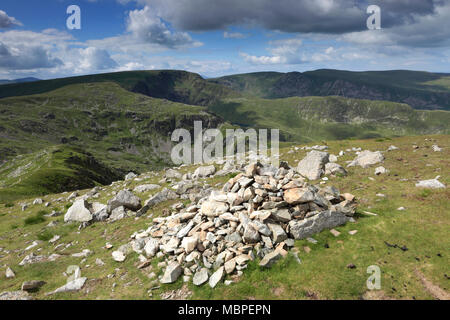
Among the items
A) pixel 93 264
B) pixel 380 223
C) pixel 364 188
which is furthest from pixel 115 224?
pixel 364 188

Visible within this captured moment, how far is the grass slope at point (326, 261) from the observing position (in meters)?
13.9

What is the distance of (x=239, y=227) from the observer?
56.8 ft

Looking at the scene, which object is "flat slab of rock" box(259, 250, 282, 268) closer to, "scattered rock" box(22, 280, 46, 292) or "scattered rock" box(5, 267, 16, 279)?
"scattered rock" box(22, 280, 46, 292)

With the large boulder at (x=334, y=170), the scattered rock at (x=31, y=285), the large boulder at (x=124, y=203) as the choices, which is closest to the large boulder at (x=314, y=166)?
the large boulder at (x=334, y=170)

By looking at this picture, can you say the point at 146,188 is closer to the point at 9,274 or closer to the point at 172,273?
the point at 9,274

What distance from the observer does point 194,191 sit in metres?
29.7

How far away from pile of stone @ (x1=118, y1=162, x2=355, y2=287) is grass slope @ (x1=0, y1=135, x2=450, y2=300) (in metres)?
0.75

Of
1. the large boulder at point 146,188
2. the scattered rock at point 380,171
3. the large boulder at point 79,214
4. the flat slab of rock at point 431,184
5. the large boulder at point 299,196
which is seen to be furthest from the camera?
the large boulder at point 146,188

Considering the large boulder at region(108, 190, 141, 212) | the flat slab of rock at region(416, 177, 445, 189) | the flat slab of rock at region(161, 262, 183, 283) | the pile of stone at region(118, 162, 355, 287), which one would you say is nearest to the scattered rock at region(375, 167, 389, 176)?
the flat slab of rock at region(416, 177, 445, 189)

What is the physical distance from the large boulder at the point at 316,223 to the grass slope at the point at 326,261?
0.53 meters

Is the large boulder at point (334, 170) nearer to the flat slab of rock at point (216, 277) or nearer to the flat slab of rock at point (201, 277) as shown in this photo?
the flat slab of rock at point (216, 277)
